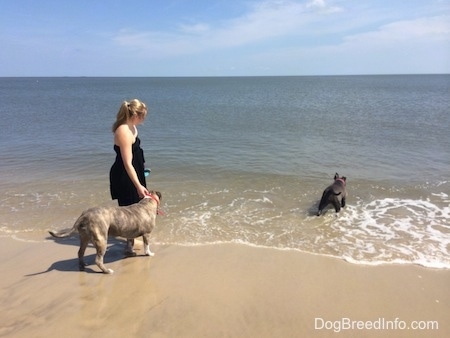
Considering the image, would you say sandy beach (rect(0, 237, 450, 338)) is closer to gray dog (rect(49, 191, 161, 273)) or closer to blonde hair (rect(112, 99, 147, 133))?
gray dog (rect(49, 191, 161, 273))

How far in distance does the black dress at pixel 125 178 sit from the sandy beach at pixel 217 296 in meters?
1.05

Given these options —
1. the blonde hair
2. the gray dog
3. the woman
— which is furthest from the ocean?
the blonde hair

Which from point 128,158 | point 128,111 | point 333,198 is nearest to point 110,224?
point 128,158

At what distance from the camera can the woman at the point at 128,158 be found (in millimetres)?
5164

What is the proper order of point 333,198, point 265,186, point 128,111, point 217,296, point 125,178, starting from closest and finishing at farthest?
point 217,296 → point 128,111 → point 125,178 → point 333,198 → point 265,186

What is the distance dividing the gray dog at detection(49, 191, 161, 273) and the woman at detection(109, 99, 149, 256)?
259mm

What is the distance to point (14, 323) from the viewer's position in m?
4.24

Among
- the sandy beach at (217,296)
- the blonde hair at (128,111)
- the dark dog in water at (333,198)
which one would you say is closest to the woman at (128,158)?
the blonde hair at (128,111)

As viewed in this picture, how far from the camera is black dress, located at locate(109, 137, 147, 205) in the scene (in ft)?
18.5

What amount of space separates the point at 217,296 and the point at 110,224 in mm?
1891

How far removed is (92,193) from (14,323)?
5954mm

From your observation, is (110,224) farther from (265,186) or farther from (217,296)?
(265,186)

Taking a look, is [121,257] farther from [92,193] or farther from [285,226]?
A: [92,193]

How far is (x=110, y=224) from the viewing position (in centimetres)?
531
